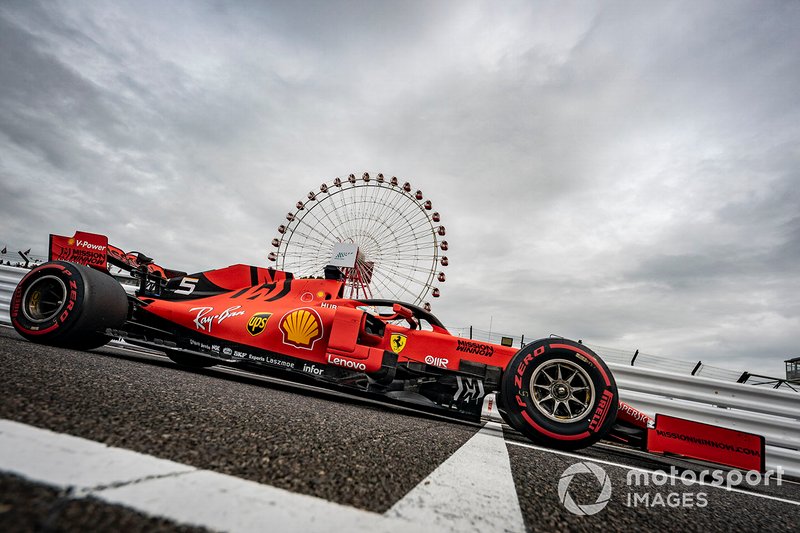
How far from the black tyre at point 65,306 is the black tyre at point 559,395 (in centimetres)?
395

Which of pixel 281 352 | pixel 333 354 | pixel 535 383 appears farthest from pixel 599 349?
pixel 281 352

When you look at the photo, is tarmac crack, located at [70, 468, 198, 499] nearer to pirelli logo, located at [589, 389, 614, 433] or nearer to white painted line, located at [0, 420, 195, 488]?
white painted line, located at [0, 420, 195, 488]

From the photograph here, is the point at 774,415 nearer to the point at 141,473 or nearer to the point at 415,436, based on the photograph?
the point at 415,436

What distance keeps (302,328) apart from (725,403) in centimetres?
475

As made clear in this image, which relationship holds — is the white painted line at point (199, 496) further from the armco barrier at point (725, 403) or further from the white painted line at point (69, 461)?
the armco barrier at point (725, 403)

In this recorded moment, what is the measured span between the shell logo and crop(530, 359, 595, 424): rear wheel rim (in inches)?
82.3

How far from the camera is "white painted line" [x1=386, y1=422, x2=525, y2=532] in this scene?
92cm

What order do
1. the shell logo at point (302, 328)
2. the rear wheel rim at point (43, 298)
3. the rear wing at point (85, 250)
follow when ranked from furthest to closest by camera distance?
the rear wing at point (85, 250), the shell logo at point (302, 328), the rear wheel rim at point (43, 298)

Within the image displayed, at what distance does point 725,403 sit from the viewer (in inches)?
169

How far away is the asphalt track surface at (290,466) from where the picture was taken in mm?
651

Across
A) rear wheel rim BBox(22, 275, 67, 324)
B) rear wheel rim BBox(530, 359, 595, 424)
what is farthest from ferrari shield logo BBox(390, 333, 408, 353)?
rear wheel rim BBox(22, 275, 67, 324)

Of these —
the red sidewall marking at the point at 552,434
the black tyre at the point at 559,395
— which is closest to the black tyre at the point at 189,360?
the black tyre at the point at 559,395

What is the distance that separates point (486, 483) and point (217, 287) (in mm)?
4121

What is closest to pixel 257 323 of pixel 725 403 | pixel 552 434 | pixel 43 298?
pixel 43 298
